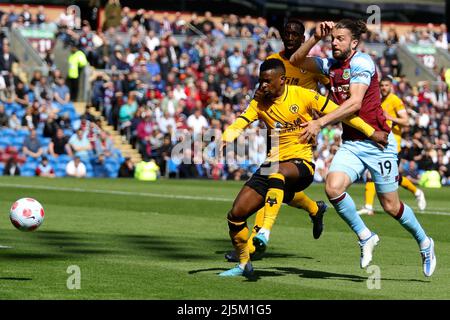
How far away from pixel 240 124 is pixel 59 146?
2146cm

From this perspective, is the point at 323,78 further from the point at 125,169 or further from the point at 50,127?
the point at 125,169

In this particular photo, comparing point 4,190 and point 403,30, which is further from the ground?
point 403,30

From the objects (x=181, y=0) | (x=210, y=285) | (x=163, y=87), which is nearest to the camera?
(x=210, y=285)

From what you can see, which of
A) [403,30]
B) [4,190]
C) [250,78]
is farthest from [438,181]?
[403,30]

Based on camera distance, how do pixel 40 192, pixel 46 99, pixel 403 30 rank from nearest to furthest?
pixel 40 192 → pixel 46 99 → pixel 403 30

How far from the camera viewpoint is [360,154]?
1177cm

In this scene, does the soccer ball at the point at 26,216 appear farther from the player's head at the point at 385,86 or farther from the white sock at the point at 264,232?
the player's head at the point at 385,86

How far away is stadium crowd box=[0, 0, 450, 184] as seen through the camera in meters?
33.9

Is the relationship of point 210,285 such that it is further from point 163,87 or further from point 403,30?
point 403,30

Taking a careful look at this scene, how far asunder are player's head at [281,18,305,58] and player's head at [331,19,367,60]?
4.74 ft

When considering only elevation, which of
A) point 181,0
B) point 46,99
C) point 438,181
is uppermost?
point 181,0

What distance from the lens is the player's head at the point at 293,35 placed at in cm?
1323

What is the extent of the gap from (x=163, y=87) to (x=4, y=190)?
1225 cm
